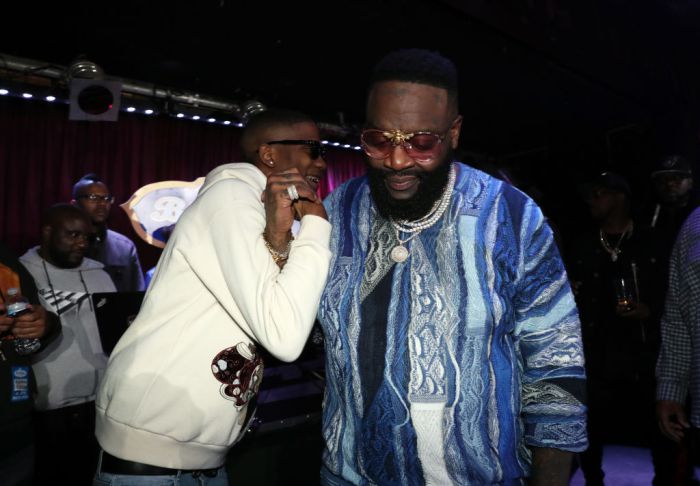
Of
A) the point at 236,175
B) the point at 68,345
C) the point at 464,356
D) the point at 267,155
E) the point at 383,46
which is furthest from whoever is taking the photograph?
the point at 383,46

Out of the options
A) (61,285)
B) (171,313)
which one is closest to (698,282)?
(171,313)

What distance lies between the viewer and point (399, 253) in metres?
1.45

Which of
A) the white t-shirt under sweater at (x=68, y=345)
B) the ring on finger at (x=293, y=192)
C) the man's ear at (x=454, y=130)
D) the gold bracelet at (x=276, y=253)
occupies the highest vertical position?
the man's ear at (x=454, y=130)

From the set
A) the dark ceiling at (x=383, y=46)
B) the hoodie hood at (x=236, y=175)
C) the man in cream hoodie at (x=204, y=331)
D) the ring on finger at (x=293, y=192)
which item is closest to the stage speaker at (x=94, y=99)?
the dark ceiling at (x=383, y=46)

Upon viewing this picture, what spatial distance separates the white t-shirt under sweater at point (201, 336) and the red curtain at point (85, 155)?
5.29m

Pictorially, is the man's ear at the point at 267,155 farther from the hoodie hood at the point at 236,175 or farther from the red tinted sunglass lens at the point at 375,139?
the red tinted sunglass lens at the point at 375,139

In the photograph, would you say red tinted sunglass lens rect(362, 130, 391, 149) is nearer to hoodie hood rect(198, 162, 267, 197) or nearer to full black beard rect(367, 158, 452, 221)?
full black beard rect(367, 158, 452, 221)

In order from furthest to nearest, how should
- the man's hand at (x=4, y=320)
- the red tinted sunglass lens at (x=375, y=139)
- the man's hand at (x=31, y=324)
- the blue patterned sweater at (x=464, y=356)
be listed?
the man's hand at (x=31, y=324) < the man's hand at (x=4, y=320) < the red tinted sunglass lens at (x=375, y=139) < the blue patterned sweater at (x=464, y=356)

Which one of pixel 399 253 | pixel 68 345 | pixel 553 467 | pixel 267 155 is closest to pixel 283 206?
pixel 399 253

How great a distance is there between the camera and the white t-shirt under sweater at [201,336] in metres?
1.41

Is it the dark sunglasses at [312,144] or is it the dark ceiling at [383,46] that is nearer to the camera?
the dark sunglasses at [312,144]

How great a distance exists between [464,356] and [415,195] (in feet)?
1.49

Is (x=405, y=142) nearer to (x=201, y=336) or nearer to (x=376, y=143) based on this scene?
(x=376, y=143)

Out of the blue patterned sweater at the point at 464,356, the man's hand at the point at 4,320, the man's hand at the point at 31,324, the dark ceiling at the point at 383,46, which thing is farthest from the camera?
the dark ceiling at the point at 383,46
